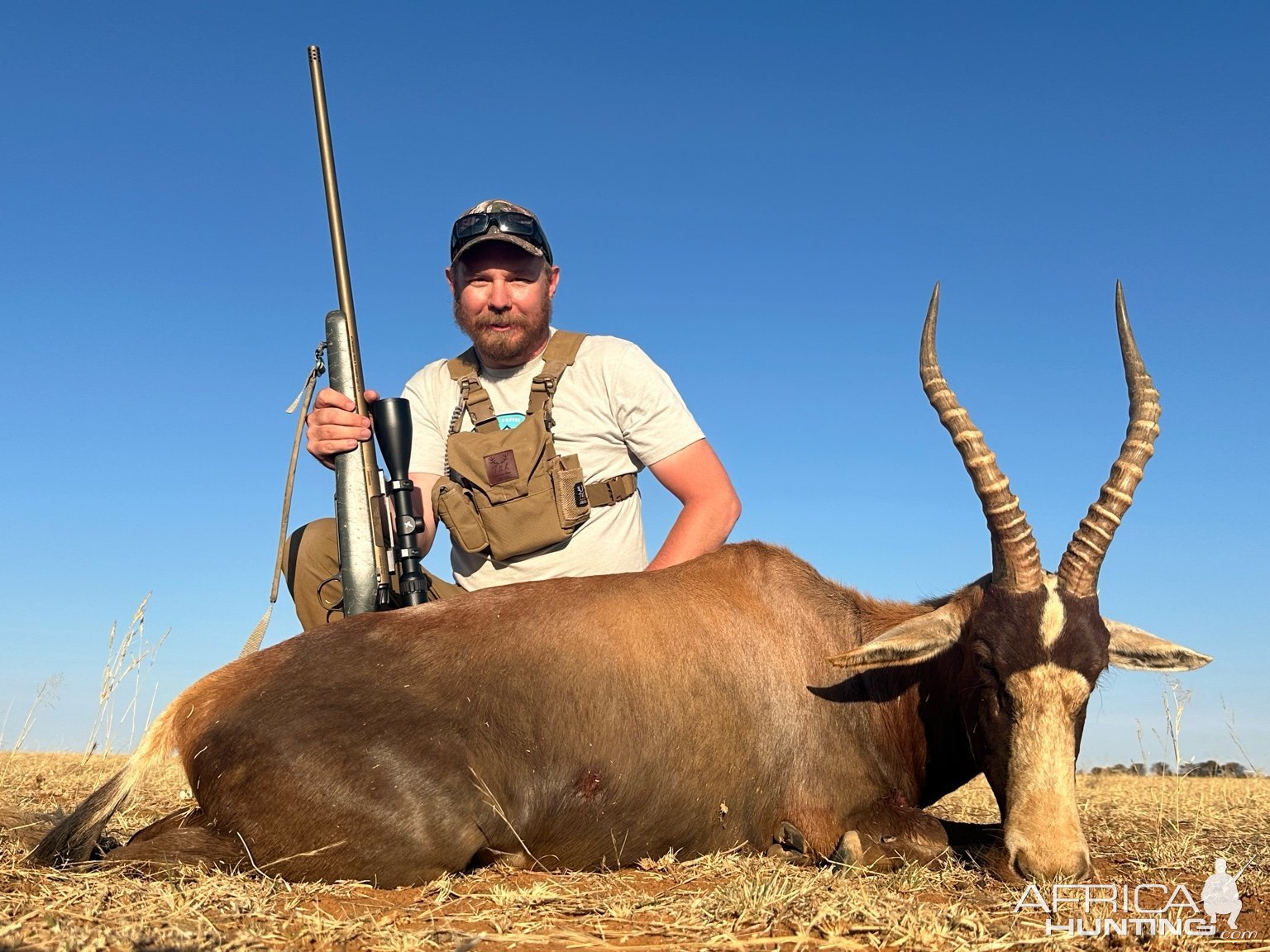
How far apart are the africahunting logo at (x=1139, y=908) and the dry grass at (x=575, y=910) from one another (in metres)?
0.07

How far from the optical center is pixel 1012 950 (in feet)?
11.2

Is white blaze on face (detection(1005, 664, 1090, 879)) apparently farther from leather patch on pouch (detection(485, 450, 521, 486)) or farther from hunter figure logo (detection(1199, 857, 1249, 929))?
leather patch on pouch (detection(485, 450, 521, 486))

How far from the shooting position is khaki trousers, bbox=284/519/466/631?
22.0 feet

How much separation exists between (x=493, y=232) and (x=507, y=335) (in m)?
0.72

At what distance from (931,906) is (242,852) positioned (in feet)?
8.83

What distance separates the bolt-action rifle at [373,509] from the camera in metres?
6.07

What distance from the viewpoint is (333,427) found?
649cm

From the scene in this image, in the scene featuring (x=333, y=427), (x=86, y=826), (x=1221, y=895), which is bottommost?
(x=1221, y=895)

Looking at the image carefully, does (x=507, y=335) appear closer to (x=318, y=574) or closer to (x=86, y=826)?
(x=318, y=574)

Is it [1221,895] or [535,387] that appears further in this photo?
[535,387]

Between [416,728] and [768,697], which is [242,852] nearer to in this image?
[416,728]

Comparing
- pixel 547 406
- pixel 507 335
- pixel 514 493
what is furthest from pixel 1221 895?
pixel 507 335

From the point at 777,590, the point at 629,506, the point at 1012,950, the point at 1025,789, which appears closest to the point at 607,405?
the point at 629,506

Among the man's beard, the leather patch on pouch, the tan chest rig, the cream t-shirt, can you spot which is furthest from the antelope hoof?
the man's beard
